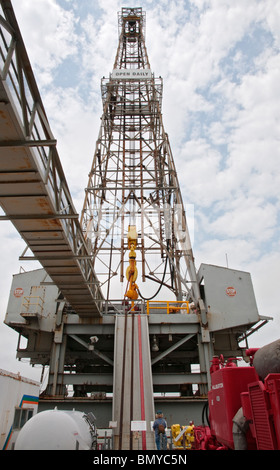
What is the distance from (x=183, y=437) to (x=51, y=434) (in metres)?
5.34

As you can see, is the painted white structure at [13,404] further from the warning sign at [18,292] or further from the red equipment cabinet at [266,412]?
the warning sign at [18,292]

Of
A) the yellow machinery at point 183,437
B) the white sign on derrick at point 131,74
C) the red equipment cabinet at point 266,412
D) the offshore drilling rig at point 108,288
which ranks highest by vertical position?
the white sign on derrick at point 131,74

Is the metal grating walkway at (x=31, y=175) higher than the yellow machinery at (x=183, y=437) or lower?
higher

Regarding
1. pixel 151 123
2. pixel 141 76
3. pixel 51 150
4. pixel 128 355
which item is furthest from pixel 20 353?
pixel 141 76

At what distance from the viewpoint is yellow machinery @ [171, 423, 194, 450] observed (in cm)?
1061

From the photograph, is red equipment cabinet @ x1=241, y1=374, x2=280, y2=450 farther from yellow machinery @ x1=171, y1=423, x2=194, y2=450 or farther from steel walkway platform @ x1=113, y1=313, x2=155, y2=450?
yellow machinery @ x1=171, y1=423, x2=194, y2=450

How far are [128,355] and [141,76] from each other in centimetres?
2175

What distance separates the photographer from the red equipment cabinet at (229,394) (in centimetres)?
627

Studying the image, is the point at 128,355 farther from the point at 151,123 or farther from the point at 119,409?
the point at 151,123

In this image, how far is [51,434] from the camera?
23.8 ft

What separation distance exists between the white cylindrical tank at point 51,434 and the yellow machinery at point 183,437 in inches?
162

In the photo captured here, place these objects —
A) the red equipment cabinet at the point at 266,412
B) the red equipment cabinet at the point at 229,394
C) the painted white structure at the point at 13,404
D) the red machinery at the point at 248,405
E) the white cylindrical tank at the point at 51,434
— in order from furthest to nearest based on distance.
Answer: the painted white structure at the point at 13,404
the white cylindrical tank at the point at 51,434
the red equipment cabinet at the point at 229,394
the red machinery at the point at 248,405
the red equipment cabinet at the point at 266,412

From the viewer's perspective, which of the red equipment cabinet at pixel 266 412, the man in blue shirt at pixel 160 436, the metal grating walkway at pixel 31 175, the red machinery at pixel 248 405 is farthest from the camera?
the man in blue shirt at pixel 160 436

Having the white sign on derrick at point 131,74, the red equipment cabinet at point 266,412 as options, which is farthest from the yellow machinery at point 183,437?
the white sign on derrick at point 131,74
